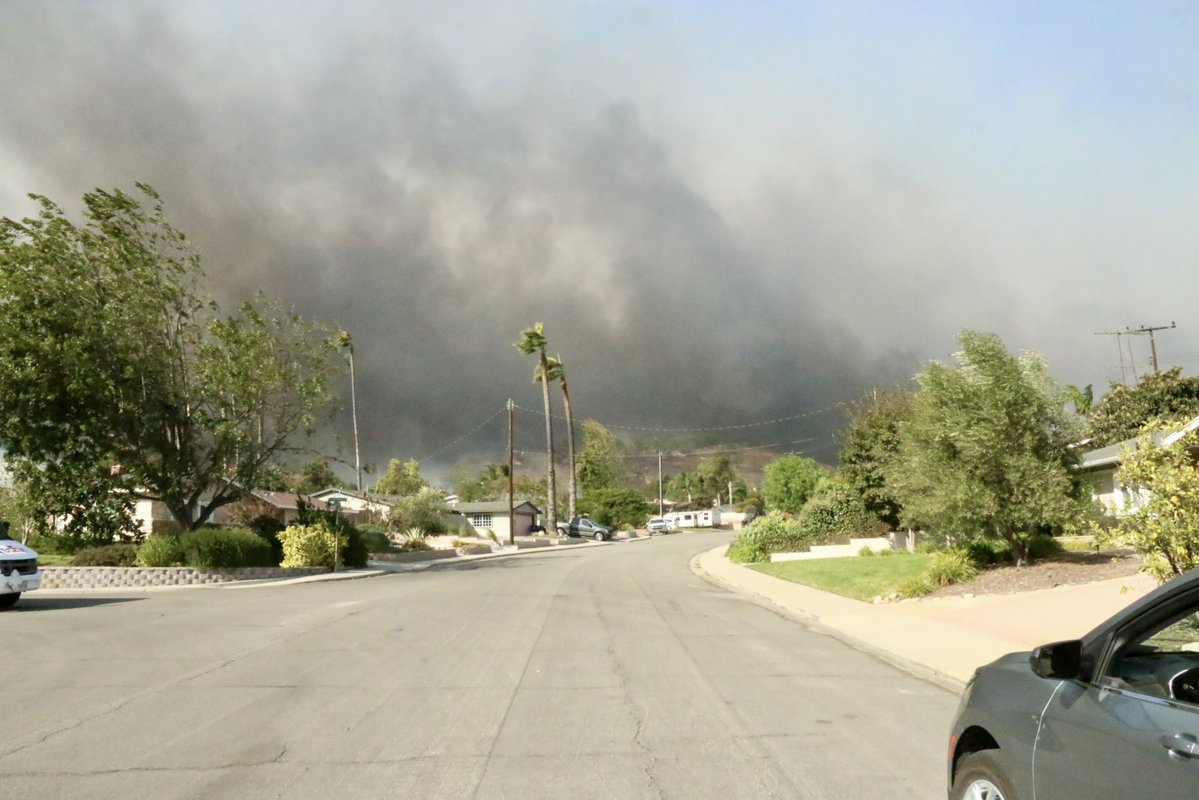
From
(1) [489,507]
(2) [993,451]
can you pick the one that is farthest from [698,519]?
(2) [993,451]

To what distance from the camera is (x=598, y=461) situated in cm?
12394

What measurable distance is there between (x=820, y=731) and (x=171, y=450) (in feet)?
96.2

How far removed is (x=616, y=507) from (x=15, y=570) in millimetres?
84778

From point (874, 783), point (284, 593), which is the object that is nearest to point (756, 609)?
point (284, 593)

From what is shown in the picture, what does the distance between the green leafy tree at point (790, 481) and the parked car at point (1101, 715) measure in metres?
60.6

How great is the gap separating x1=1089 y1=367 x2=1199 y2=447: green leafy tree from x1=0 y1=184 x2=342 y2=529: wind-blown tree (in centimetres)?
3809

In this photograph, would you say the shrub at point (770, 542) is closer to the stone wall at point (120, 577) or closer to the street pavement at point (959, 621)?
the street pavement at point (959, 621)

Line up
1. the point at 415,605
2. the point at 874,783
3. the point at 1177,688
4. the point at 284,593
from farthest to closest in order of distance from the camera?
the point at 284,593 → the point at 415,605 → the point at 874,783 → the point at 1177,688

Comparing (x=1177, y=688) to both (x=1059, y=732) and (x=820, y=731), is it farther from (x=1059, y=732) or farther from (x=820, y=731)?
(x=820, y=731)

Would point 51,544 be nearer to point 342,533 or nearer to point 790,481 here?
point 342,533

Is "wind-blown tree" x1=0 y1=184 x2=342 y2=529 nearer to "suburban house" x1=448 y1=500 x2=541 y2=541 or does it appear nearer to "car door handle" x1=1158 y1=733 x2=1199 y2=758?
"car door handle" x1=1158 y1=733 x2=1199 y2=758

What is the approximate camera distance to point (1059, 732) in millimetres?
3785

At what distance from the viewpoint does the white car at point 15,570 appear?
1912 centimetres

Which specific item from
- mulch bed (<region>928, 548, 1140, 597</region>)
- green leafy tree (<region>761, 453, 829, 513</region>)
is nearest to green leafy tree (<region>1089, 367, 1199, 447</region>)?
green leafy tree (<region>761, 453, 829, 513</region>)
